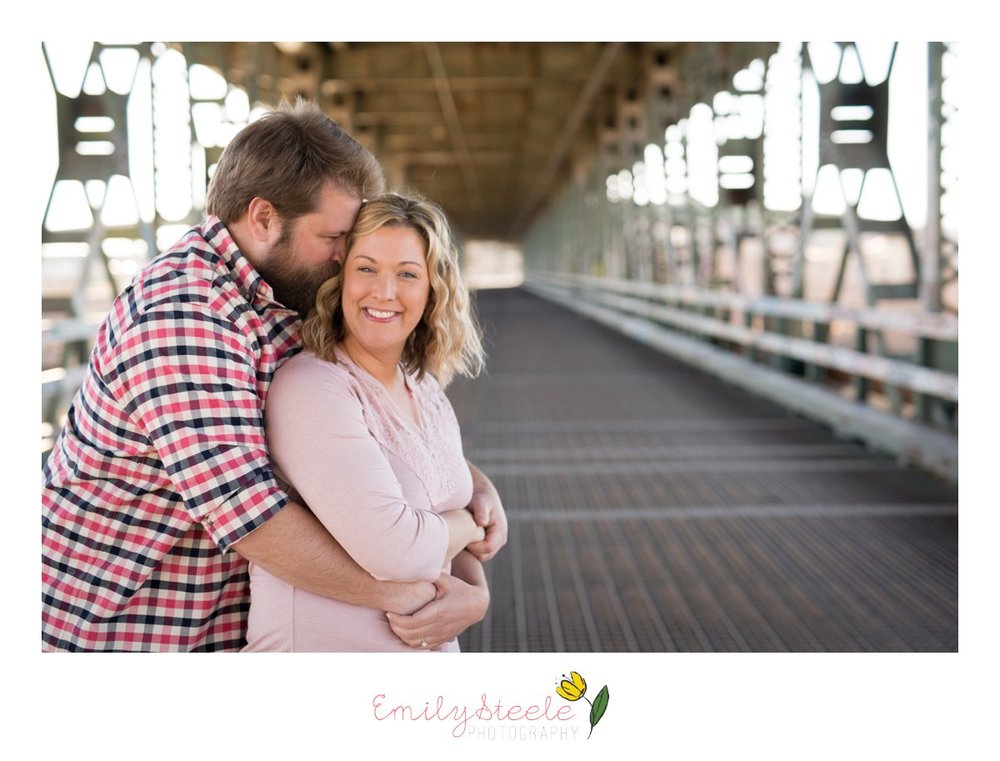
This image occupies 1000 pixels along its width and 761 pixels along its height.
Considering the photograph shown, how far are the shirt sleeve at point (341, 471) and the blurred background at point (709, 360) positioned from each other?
494 mm

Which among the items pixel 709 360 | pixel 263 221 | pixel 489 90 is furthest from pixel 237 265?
pixel 489 90

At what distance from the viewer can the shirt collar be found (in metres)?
1.62

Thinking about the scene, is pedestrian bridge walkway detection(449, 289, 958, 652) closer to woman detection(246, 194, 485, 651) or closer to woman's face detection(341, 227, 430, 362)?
woman detection(246, 194, 485, 651)

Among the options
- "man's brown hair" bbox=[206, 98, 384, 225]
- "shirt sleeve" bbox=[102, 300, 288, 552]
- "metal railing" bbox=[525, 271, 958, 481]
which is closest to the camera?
"shirt sleeve" bbox=[102, 300, 288, 552]

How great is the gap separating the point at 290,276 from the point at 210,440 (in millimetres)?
333

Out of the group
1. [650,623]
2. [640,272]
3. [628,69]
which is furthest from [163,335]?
[628,69]

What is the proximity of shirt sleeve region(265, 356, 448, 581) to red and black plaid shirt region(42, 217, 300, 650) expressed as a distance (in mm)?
41

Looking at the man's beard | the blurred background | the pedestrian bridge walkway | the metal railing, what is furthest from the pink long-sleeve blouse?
the metal railing

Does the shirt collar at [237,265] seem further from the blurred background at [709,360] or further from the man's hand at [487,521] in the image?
the man's hand at [487,521]

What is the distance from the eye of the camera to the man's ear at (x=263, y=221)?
163 cm

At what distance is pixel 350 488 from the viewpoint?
1540 millimetres
